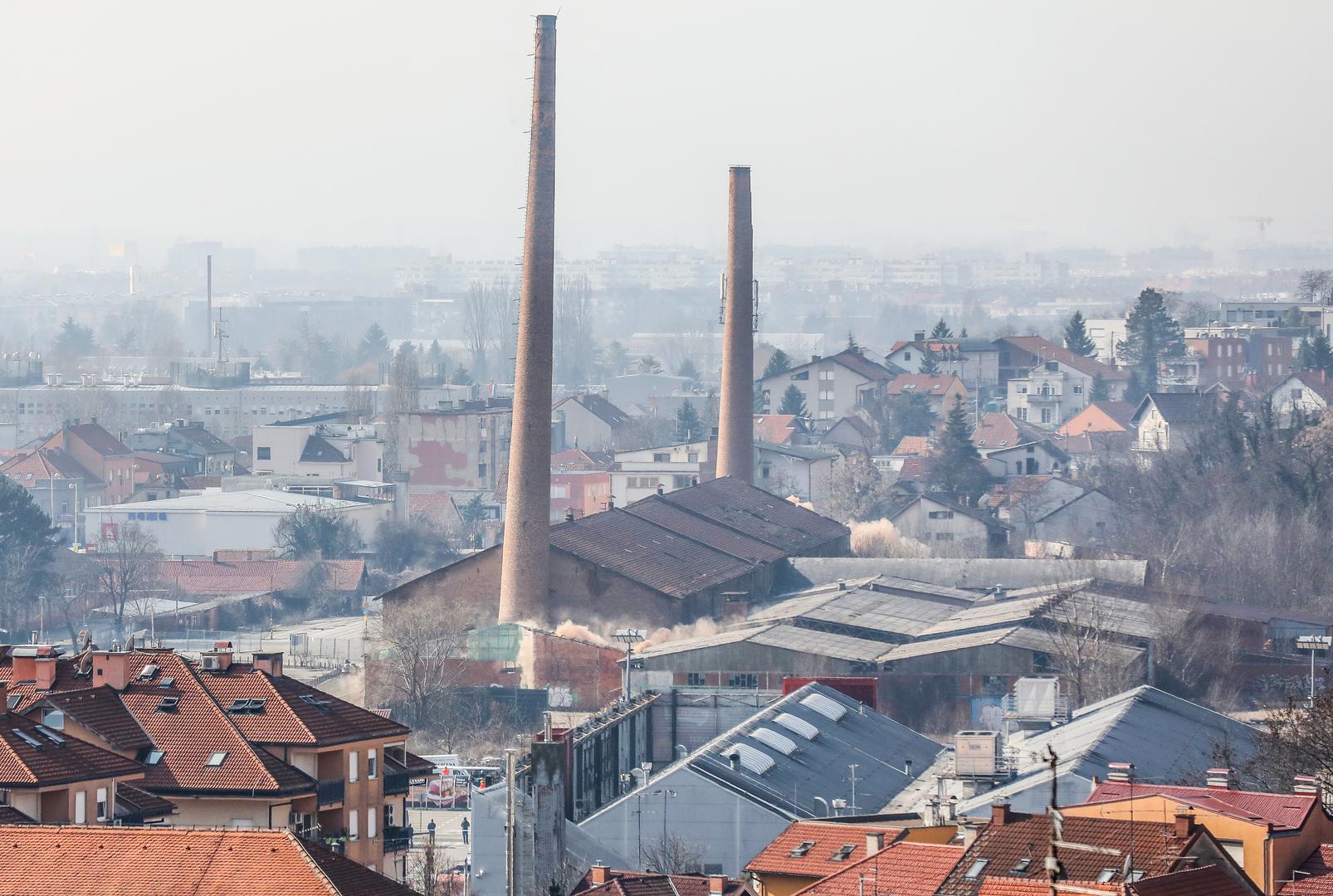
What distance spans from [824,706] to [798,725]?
6.03ft

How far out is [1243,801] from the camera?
1912 centimetres

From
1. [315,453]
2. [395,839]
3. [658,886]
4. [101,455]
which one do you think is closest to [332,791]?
[395,839]

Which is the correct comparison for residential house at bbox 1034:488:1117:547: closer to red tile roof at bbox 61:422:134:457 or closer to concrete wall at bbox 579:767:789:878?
red tile roof at bbox 61:422:134:457

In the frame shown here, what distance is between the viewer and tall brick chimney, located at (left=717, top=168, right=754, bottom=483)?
2269 inches

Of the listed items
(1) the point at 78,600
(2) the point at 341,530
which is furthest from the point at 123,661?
(2) the point at 341,530

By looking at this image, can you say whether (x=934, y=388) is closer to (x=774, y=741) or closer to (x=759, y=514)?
(x=759, y=514)

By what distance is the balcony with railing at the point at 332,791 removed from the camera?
2373 cm

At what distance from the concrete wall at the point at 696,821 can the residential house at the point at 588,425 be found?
60.5m

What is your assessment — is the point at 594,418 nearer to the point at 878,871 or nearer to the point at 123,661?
the point at 123,661

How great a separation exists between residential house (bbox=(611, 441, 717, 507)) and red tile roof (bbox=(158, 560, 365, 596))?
28.7 ft

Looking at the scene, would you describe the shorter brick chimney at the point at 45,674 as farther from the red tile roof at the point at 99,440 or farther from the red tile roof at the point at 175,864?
the red tile roof at the point at 99,440

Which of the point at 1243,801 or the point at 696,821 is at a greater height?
the point at 1243,801

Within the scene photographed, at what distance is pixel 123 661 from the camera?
82.6ft

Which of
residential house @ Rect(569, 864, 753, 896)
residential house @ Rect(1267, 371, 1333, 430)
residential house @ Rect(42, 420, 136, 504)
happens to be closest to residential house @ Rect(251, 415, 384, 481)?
residential house @ Rect(42, 420, 136, 504)
